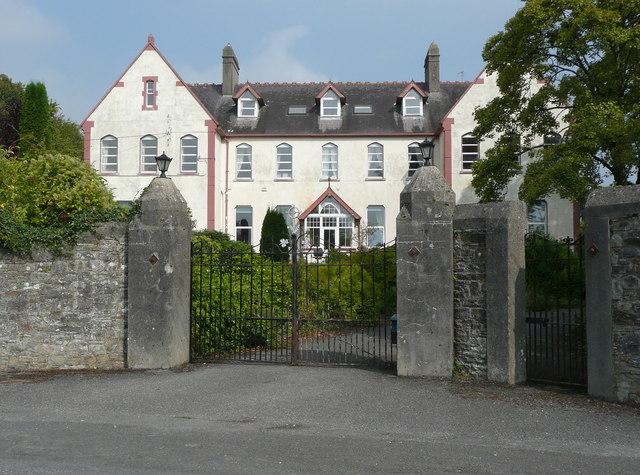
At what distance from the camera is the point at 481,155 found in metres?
30.6

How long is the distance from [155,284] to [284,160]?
22.8 metres

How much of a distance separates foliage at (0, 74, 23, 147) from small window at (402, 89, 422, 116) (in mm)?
23290

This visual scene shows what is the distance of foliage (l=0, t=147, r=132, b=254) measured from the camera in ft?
33.8

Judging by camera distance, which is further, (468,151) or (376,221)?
(376,221)

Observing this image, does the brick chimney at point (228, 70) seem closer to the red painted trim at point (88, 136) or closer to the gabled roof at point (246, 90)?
the gabled roof at point (246, 90)

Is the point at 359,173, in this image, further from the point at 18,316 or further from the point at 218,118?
the point at 18,316

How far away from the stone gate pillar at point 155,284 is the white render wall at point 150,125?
20.2m

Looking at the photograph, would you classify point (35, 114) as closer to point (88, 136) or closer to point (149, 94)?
point (88, 136)

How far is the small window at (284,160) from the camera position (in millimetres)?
32281

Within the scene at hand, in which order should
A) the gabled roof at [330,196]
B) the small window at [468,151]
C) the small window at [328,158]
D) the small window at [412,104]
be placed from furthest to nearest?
the small window at [412,104]
the small window at [328,158]
the gabled roof at [330,196]
the small window at [468,151]

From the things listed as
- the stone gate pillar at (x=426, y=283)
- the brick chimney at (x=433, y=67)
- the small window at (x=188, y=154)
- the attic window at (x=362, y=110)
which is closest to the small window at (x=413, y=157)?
the attic window at (x=362, y=110)

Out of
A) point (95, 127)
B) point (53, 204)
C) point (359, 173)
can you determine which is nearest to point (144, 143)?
point (95, 127)

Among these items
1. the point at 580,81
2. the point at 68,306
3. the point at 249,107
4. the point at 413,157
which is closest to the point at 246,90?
the point at 249,107

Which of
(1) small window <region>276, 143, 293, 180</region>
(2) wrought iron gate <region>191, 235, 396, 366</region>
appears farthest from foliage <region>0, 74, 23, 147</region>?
(2) wrought iron gate <region>191, 235, 396, 366</region>
